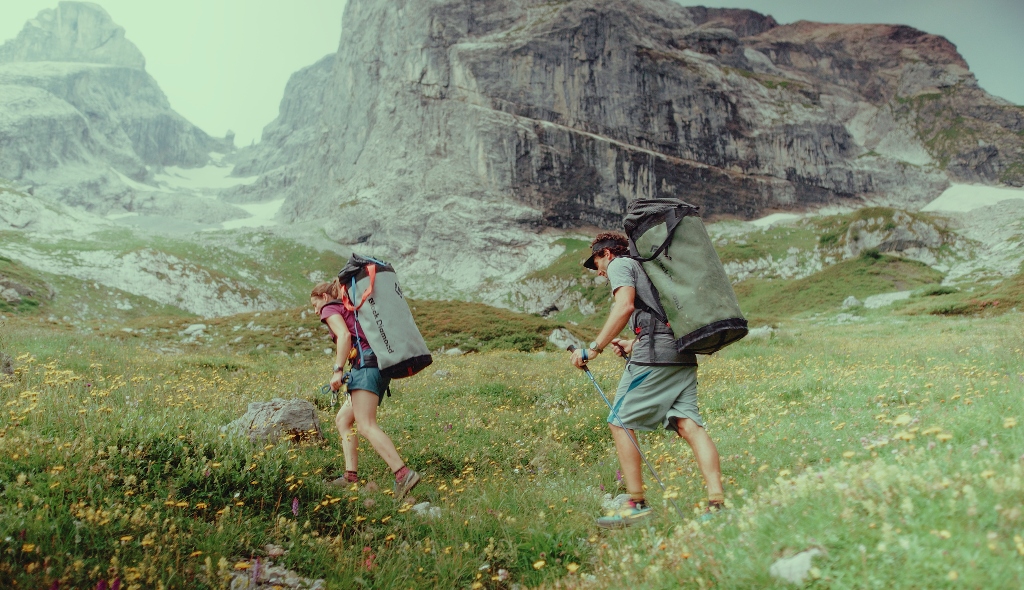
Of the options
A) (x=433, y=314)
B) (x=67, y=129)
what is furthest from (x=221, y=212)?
(x=433, y=314)

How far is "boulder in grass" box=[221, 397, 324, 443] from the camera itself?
785 cm

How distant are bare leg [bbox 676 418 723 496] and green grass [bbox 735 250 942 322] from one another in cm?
5219

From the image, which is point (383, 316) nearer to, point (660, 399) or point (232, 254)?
point (660, 399)

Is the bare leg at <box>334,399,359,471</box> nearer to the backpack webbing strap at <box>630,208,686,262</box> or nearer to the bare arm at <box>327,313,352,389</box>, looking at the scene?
the bare arm at <box>327,313,352,389</box>

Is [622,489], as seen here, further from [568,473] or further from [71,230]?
[71,230]

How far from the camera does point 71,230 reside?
91.7 metres

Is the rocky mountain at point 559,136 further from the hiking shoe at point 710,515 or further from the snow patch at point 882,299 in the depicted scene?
the hiking shoe at point 710,515

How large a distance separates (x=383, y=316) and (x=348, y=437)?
1778 mm

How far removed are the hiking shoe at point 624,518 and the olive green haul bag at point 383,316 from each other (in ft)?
8.92

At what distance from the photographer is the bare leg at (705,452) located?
5.12m

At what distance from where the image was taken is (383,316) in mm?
6918

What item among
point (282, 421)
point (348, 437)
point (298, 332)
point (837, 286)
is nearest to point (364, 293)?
point (348, 437)

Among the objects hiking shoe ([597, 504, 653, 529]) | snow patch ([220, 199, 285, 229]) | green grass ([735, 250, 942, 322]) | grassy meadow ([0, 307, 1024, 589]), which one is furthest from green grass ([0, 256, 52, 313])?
snow patch ([220, 199, 285, 229])

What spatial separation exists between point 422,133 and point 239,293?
187 feet
